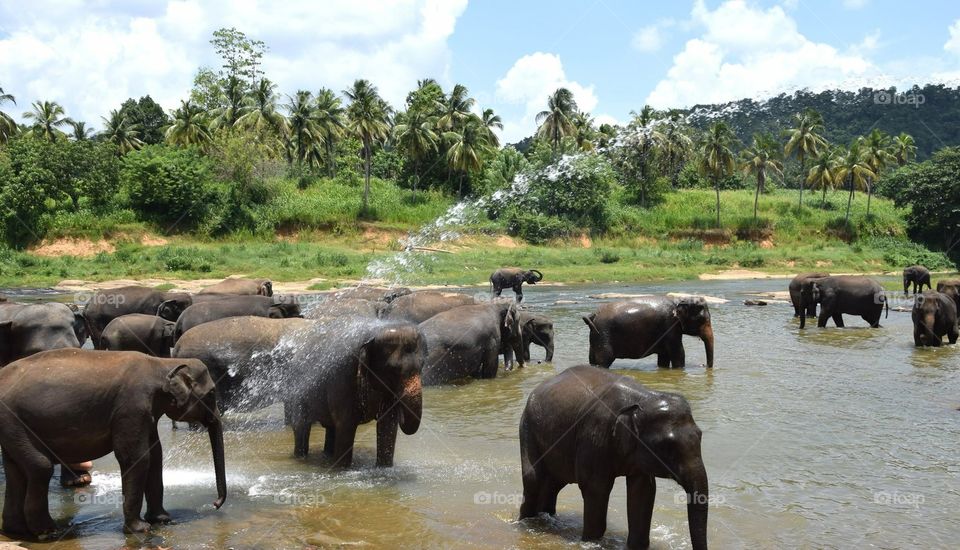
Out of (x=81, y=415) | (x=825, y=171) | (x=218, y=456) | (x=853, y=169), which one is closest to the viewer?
(x=81, y=415)

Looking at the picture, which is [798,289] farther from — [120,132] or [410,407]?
[120,132]

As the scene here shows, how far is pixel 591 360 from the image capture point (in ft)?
55.2

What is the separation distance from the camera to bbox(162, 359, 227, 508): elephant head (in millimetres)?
7480

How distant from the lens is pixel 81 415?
725 cm

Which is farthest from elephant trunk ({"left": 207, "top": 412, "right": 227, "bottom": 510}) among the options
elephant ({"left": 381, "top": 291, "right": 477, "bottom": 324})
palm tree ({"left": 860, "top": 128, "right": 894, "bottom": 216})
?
palm tree ({"left": 860, "top": 128, "right": 894, "bottom": 216})

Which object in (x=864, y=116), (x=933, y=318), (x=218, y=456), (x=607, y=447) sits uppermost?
(x=864, y=116)

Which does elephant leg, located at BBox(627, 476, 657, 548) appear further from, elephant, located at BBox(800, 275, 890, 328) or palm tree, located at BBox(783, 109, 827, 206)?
palm tree, located at BBox(783, 109, 827, 206)

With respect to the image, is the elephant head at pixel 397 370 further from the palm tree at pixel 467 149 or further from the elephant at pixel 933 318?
the palm tree at pixel 467 149

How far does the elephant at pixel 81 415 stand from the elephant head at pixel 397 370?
7.47 feet

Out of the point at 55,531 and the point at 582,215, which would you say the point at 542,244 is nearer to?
the point at 582,215

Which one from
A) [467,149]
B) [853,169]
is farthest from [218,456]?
[853,169]

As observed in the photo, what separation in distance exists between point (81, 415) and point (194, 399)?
91cm

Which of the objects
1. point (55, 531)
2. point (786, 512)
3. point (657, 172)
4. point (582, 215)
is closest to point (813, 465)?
point (786, 512)

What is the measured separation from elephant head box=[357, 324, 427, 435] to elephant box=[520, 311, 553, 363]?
848cm
